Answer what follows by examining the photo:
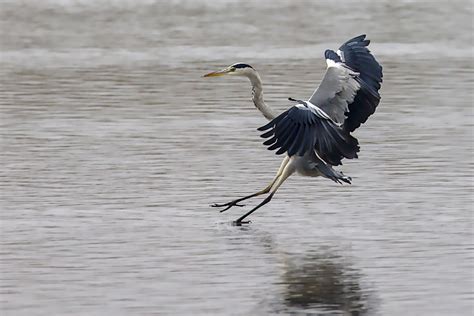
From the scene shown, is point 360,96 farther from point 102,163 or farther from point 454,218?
point 102,163

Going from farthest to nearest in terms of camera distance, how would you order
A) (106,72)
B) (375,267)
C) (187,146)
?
(106,72)
(187,146)
(375,267)

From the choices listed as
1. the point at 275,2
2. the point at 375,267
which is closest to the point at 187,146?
the point at 375,267

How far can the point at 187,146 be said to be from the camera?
49.6ft

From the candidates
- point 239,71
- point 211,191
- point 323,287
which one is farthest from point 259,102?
point 323,287

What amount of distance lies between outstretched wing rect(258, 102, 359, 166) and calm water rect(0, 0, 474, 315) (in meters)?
0.67

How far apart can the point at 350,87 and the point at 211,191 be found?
6.07 feet

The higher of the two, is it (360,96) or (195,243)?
(360,96)

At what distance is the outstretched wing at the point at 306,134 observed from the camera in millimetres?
10734

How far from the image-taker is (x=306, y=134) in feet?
35.4

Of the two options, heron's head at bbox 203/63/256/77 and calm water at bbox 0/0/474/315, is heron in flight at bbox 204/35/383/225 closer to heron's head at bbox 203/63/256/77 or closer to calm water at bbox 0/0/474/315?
heron's head at bbox 203/63/256/77

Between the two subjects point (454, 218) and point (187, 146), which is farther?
point (187, 146)

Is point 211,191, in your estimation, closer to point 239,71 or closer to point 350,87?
point 239,71

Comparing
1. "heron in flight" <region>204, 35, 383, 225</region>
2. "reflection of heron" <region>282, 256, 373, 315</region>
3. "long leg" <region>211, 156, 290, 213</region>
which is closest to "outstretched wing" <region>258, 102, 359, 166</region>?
"heron in flight" <region>204, 35, 383, 225</region>

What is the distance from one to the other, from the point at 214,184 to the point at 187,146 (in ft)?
7.22
